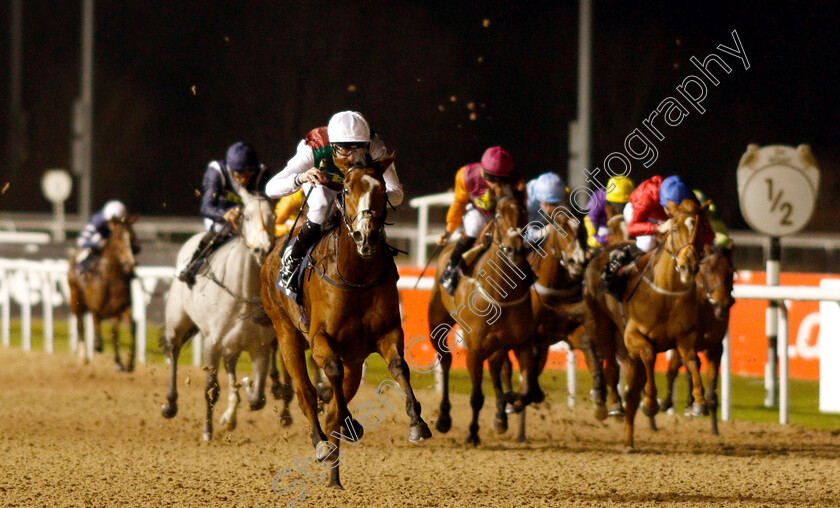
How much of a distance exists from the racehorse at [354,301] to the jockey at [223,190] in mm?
2254

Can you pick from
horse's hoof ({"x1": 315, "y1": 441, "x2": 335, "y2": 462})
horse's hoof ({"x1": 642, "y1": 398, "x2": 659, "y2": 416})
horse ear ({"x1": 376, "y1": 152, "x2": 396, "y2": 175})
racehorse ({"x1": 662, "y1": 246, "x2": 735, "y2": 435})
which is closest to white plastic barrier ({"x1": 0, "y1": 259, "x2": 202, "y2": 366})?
racehorse ({"x1": 662, "y1": 246, "x2": 735, "y2": 435})

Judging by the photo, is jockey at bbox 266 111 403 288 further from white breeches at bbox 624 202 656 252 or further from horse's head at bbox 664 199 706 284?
white breeches at bbox 624 202 656 252

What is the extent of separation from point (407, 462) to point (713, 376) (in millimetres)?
2590

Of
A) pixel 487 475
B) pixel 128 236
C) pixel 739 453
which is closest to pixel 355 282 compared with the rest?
pixel 487 475

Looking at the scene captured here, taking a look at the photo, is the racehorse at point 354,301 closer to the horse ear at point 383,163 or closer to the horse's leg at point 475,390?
the horse ear at point 383,163

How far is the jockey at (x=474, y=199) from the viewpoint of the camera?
7621mm

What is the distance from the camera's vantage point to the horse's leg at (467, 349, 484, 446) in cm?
766

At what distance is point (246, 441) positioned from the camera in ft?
25.9

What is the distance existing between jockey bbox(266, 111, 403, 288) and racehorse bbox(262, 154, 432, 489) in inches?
5.8

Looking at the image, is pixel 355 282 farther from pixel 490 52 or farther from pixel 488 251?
pixel 490 52

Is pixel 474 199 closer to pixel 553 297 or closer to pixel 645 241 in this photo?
pixel 553 297

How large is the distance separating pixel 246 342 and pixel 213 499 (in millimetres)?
2264

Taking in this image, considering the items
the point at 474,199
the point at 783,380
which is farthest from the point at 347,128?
the point at 783,380

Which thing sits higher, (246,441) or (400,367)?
(400,367)
